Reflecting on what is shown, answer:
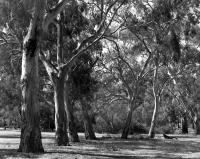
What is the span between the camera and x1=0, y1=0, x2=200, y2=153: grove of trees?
46.9 ft

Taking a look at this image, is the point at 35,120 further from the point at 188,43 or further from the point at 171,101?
the point at 171,101

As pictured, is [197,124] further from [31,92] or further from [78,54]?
[31,92]

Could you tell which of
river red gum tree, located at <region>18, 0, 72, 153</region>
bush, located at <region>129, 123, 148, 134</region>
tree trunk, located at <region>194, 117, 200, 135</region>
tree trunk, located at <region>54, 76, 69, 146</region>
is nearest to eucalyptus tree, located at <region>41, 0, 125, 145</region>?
A: tree trunk, located at <region>54, 76, 69, 146</region>

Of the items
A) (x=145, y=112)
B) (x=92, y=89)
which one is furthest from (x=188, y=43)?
(x=145, y=112)

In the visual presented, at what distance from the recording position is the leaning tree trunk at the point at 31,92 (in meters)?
14.0

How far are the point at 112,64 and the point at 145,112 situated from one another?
2371 centimetres

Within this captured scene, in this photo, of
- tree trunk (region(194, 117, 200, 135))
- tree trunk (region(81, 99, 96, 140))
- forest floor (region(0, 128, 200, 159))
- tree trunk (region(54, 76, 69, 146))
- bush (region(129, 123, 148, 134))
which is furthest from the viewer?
bush (region(129, 123, 148, 134))

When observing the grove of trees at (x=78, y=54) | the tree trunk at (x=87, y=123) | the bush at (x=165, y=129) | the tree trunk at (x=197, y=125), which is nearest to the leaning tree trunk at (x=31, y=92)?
the grove of trees at (x=78, y=54)

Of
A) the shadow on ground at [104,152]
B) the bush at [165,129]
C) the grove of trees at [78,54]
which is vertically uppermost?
the grove of trees at [78,54]

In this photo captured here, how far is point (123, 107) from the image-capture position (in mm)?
55250

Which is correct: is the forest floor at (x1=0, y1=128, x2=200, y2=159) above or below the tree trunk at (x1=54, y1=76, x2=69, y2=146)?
below

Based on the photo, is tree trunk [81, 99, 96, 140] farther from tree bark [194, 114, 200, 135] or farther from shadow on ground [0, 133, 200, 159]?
tree bark [194, 114, 200, 135]

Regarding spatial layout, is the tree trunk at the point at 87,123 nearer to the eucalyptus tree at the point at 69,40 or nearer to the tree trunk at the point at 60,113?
the eucalyptus tree at the point at 69,40

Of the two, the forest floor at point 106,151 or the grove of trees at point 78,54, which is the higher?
the grove of trees at point 78,54
